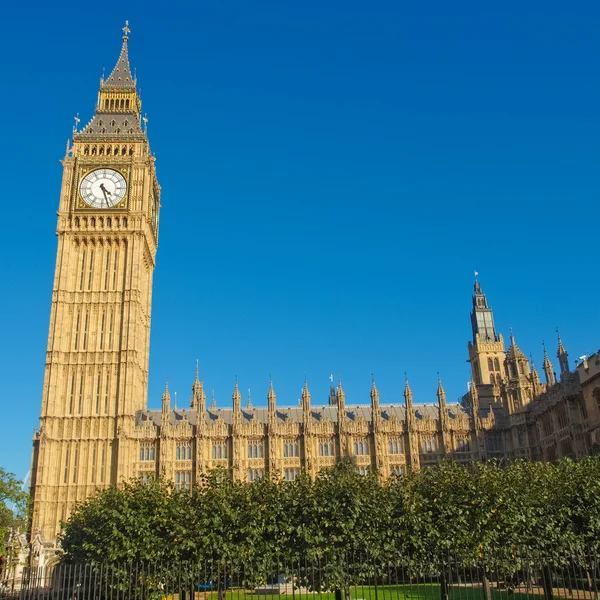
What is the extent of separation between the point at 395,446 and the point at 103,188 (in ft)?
143

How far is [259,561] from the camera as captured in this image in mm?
35312

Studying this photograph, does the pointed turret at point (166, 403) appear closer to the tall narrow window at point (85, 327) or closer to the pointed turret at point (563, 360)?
the tall narrow window at point (85, 327)

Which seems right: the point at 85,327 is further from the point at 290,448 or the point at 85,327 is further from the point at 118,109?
the point at 118,109

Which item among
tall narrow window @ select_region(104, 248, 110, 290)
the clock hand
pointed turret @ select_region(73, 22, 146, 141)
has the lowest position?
tall narrow window @ select_region(104, 248, 110, 290)

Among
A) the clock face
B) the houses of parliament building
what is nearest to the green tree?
the houses of parliament building

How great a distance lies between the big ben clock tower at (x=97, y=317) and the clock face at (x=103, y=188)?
115mm

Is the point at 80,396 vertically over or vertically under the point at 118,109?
under

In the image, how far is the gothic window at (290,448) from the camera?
72.7 metres

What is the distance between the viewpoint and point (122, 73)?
92.2 metres

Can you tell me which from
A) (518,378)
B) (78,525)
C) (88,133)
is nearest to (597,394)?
(518,378)

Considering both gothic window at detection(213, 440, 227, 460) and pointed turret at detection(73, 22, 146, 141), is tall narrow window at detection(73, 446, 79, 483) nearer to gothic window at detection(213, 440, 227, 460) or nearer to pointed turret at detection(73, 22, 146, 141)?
gothic window at detection(213, 440, 227, 460)

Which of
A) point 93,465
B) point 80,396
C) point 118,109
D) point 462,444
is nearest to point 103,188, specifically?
point 118,109

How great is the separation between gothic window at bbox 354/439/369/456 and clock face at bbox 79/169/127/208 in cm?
3806

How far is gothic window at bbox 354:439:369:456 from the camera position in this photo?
73062 mm
